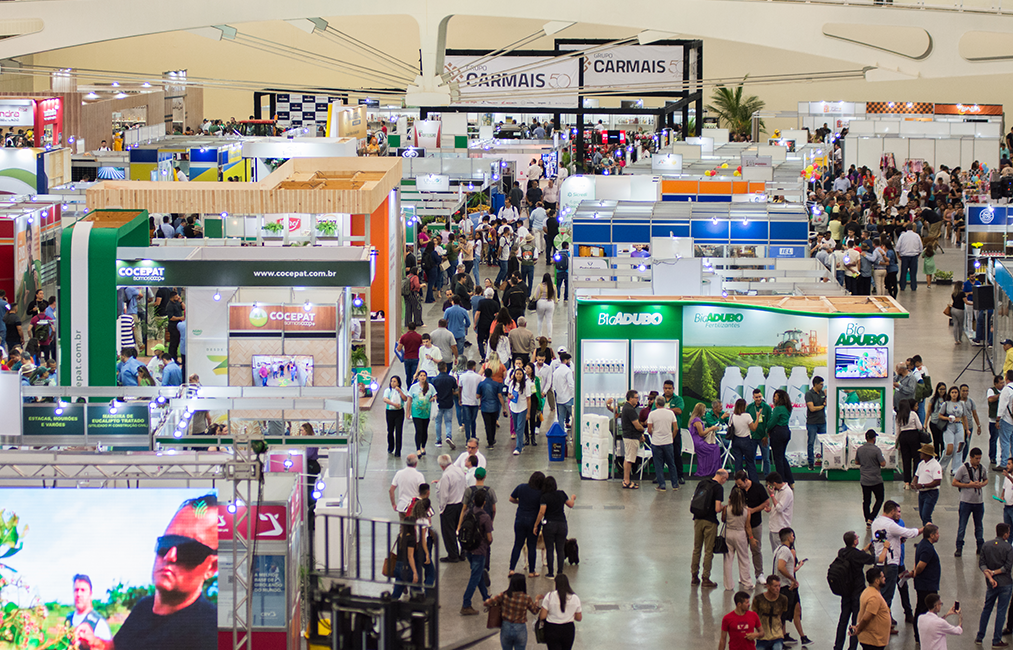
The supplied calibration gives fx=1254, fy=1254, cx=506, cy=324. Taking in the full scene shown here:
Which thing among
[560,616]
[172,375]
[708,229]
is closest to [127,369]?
[172,375]

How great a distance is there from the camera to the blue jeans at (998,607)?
26.9 ft

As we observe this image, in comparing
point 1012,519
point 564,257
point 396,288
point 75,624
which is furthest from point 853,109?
point 75,624

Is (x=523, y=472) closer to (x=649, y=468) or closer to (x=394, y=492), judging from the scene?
(x=649, y=468)

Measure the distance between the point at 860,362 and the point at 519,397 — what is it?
333cm

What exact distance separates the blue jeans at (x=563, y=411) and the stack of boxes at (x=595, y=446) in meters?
0.72

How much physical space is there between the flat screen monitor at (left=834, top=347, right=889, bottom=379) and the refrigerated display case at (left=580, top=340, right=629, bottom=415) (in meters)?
2.03

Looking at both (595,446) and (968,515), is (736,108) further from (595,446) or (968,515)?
(968,515)

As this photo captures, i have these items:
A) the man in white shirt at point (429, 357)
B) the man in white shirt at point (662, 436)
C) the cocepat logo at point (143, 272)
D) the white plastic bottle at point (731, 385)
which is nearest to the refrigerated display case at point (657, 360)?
the white plastic bottle at point (731, 385)

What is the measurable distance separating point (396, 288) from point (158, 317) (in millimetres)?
3259

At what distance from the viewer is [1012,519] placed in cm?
944

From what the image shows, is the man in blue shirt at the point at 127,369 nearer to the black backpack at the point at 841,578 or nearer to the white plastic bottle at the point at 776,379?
the white plastic bottle at the point at 776,379

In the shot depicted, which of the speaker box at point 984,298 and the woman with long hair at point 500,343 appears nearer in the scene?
the woman with long hair at point 500,343

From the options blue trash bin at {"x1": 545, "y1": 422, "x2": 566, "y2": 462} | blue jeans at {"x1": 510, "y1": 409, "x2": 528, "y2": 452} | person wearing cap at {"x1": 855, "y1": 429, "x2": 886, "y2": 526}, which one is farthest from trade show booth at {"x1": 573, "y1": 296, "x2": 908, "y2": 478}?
person wearing cap at {"x1": 855, "y1": 429, "x2": 886, "y2": 526}

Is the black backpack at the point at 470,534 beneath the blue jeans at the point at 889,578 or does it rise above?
above
